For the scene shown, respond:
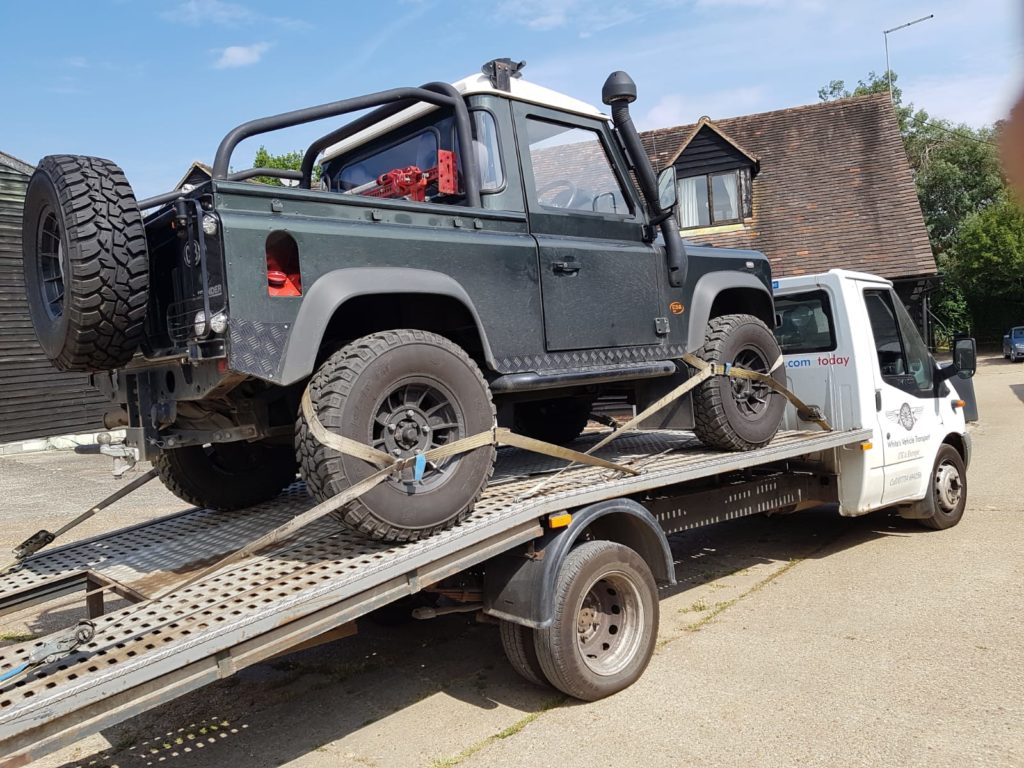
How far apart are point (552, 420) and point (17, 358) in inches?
501

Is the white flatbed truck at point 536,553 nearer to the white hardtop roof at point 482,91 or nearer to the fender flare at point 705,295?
the fender flare at point 705,295

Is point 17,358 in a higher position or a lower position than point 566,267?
higher

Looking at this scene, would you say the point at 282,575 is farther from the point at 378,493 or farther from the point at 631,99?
the point at 631,99

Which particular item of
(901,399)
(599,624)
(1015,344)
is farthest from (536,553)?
(1015,344)

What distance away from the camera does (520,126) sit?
14.9 feet

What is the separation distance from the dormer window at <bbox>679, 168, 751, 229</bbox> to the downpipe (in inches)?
659

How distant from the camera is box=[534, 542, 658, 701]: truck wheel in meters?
3.90

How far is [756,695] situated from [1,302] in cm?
1548

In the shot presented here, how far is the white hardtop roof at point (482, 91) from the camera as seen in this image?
445cm

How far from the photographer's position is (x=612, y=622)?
431 centimetres

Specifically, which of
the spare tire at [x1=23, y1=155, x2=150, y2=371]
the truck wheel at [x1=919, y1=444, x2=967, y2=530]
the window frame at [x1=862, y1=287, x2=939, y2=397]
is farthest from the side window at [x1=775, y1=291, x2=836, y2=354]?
the spare tire at [x1=23, y1=155, x2=150, y2=371]

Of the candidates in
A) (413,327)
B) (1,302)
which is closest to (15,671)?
(413,327)

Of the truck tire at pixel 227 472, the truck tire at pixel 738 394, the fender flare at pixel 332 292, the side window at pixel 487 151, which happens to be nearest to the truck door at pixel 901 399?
the truck tire at pixel 738 394

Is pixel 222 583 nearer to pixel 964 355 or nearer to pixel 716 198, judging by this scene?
pixel 964 355
